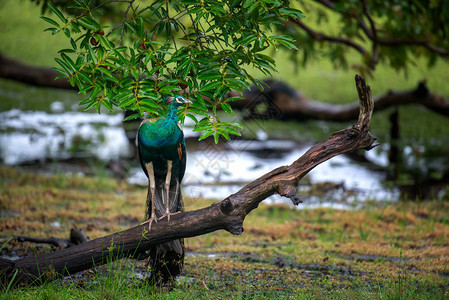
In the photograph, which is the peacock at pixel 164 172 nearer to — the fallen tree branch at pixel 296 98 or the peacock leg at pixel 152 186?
the peacock leg at pixel 152 186

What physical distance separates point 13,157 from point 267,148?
4.71 m

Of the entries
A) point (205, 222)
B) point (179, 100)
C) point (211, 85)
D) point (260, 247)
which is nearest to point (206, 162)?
point (260, 247)

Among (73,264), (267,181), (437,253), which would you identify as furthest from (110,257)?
(437,253)

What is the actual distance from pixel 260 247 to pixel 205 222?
1.86m

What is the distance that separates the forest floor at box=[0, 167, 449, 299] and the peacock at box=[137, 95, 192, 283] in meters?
0.20

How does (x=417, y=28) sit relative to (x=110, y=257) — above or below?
above

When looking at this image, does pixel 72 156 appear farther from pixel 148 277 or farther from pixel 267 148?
pixel 148 277

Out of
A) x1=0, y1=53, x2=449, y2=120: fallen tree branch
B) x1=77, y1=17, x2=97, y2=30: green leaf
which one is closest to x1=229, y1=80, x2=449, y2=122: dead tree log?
x1=0, y1=53, x2=449, y2=120: fallen tree branch

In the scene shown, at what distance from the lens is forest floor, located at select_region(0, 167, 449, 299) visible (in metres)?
3.88

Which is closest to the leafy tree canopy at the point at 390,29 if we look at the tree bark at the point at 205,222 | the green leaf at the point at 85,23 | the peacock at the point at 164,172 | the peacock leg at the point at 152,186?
the tree bark at the point at 205,222

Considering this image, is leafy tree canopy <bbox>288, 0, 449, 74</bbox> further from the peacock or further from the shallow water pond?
the peacock

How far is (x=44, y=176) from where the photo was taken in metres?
7.81

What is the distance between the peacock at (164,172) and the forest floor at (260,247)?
20 centimetres

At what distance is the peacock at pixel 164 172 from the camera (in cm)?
376
